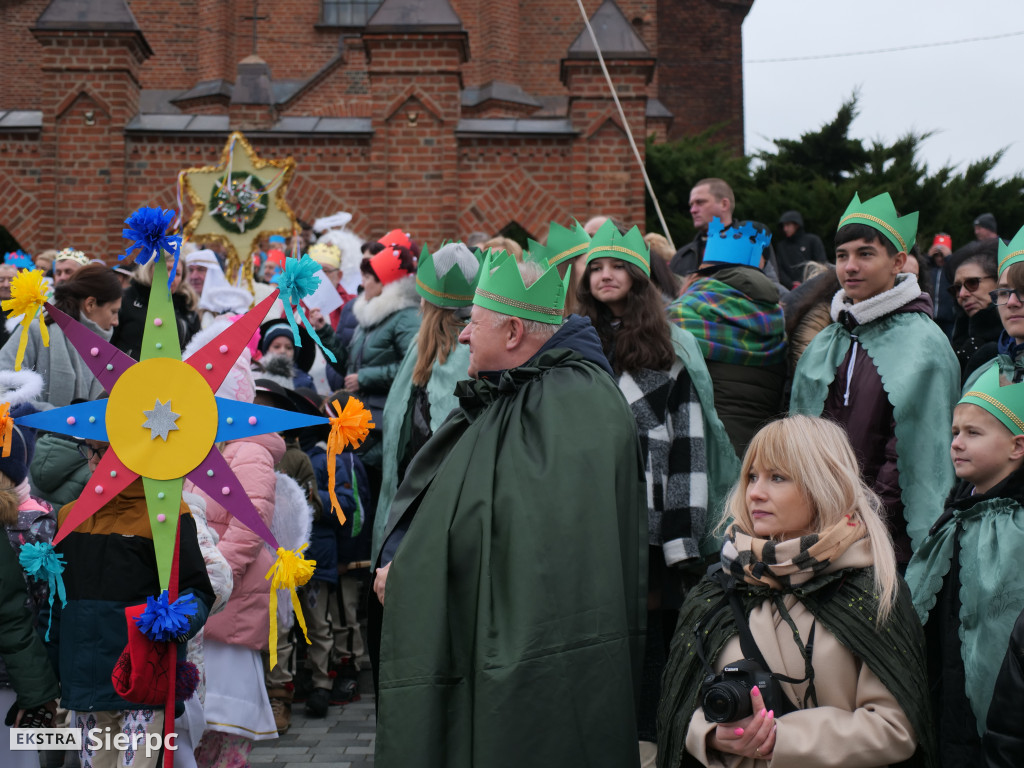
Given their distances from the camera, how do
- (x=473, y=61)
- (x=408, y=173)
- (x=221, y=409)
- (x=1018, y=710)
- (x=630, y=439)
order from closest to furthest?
(x=1018, y=710)
(x=630, y=439)
(x=221, y=409)
(x=408, y=173)
(x=473, y=61)

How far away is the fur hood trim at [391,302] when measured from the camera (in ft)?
22.8

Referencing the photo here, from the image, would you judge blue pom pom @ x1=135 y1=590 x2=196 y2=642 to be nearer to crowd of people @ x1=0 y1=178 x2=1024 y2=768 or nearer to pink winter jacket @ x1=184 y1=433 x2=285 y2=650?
crowd of people @ x1=0 y1=178 x2=1024 y2=768

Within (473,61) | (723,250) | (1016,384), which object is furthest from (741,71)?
(1016,384)

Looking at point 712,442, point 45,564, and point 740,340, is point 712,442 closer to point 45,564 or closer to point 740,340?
point 740,340

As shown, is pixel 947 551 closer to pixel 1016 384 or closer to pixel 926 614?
pixel 926 614

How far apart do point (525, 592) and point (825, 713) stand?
2.69 ft

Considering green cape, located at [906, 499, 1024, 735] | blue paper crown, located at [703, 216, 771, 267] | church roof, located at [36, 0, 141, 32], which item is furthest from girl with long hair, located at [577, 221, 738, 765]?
church roof, located at [36, 0, 141, 32]

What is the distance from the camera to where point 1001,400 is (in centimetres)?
356

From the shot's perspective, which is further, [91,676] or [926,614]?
[91,676]

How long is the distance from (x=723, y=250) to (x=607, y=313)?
0.96 meters

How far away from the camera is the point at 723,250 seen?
5426mm

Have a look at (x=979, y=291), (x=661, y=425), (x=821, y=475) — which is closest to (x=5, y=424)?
(x=661, y=425)

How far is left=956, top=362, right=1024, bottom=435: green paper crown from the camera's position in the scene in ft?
11.6

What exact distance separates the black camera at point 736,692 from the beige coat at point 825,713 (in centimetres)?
6
